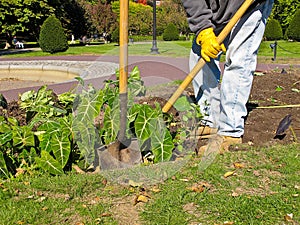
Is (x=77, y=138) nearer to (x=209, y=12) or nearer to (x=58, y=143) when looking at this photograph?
(x=58, y=143)

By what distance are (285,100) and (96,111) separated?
3210 millimetres

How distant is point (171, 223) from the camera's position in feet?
7.11

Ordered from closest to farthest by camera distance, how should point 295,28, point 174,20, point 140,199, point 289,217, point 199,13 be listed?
point 289,217, point 140,199, point 199,13, point 295,28, point 174,20

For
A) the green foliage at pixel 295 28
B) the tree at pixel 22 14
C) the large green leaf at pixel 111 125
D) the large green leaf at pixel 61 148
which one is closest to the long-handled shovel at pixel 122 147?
the large green leaf at pixel 111 125

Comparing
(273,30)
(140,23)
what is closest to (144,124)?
(273,30)

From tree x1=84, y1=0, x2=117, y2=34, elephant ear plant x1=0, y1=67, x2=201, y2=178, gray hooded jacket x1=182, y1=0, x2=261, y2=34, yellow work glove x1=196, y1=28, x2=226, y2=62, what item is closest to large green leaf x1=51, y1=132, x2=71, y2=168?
elephant ear plant x1=0, y1=67, x2=201, y2=178

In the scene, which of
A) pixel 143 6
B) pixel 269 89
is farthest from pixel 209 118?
pixel 143 6

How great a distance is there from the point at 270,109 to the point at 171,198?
268 cm

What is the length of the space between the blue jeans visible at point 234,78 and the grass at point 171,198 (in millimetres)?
621

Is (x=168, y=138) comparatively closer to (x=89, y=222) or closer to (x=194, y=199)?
(x=194, y=199)

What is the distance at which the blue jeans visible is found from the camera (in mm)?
3287

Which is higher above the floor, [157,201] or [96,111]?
[96,111]

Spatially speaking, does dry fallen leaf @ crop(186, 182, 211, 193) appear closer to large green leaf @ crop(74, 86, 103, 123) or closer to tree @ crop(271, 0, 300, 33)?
large green leaf @ crop(74, 86, 103, 123)

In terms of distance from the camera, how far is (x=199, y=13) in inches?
121
